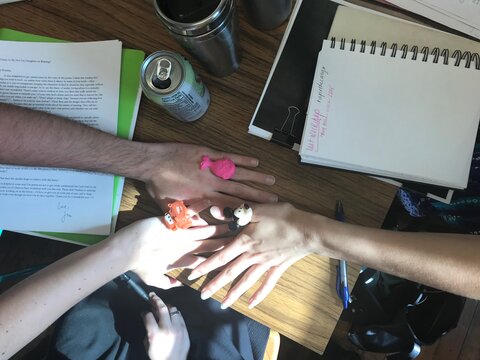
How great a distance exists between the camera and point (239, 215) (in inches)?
25.0

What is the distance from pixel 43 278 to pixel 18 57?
39 cm

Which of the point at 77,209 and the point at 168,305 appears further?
the point at 168,305

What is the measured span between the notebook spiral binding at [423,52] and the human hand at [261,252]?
11.0 inches

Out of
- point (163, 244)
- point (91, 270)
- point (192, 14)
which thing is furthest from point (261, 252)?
point (192, 14)

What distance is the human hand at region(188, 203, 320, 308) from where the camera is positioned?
65 cm

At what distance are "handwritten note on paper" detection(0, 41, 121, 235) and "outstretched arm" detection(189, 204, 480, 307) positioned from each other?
0.75ft

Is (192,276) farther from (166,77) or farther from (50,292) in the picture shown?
(166,77)

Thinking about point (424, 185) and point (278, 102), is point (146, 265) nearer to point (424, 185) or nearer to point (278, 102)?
point (278, 102)

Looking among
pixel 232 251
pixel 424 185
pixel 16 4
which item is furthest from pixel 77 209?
pixel 424 185

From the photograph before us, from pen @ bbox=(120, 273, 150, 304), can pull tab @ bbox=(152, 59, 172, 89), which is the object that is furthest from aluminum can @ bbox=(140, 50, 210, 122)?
pen @ bbox=(120, 273, 150, 304)

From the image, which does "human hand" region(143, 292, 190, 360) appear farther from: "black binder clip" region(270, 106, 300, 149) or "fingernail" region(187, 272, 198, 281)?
"black binder clip" region(270, 106, 300, 149)

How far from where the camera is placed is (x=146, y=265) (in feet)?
2.33

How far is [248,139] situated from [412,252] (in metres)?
0.31
